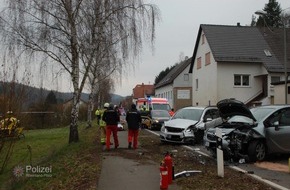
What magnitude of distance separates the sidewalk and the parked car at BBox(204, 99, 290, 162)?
2.24 meters

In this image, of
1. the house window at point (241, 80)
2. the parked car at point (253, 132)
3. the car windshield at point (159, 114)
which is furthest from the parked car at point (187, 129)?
the house window at point (241, 80)

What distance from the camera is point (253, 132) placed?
12.3 metres

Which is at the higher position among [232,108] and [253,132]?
[232,108]

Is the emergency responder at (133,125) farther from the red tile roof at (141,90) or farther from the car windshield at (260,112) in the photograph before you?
the red tile roof at (141,90)

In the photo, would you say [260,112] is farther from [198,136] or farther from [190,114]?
A: [190,114]

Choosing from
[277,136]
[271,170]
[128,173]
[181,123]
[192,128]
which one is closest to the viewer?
[128,173]

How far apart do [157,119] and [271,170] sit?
664 inches

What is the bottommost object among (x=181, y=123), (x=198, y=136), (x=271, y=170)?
(x=271, y=170)

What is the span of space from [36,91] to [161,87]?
61.7m

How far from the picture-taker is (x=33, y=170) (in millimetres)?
11445

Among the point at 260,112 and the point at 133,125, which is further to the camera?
the point at 133,125

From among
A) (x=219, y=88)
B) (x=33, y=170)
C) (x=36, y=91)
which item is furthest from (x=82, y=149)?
(x=219, y=88)

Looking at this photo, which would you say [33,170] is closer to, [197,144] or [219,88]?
[197,144]

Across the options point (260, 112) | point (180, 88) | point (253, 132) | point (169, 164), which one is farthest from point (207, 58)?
point (169, 164)
